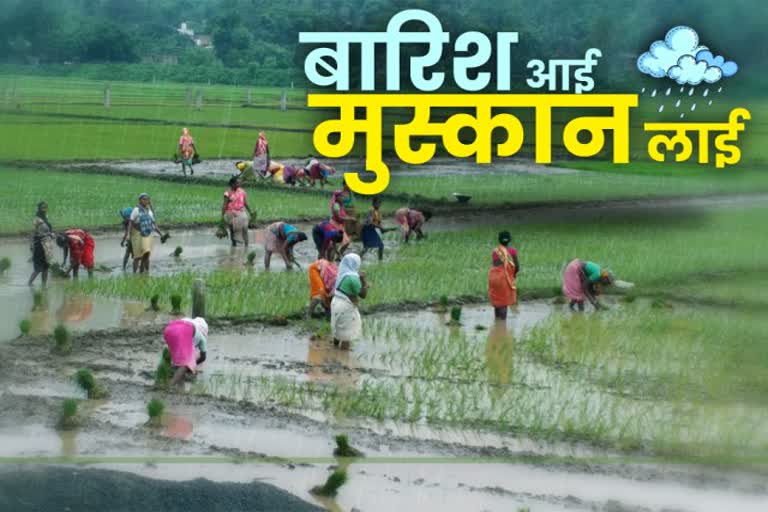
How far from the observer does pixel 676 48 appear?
25.8 metres

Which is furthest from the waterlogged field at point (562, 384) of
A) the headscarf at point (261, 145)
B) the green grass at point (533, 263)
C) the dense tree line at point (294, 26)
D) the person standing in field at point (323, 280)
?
the headscarf at point (261, 145)

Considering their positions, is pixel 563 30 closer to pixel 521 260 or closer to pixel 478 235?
pixel 478 235

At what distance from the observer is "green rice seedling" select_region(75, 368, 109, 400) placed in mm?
11148

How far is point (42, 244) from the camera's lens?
1578 centimetres

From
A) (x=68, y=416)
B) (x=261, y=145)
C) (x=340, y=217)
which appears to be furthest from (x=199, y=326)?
(x=261, y=145)

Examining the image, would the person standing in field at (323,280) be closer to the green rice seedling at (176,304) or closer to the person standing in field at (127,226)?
the green rice seedling at (176,304)

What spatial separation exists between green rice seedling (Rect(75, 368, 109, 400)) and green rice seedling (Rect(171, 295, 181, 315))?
337 centimetres

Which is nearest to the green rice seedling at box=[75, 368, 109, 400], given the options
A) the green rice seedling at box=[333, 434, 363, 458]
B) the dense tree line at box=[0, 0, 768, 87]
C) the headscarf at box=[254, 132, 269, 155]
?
the green rice seedling at box=[333, 434, 363, 458]

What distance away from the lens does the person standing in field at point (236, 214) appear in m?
19.8

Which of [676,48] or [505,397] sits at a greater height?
A: [676,48]

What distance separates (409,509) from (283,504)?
870mm

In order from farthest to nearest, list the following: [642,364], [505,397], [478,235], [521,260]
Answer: [478,235] → [521,260] → [642,364] → [505,397]

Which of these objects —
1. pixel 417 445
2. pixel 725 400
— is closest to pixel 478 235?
pixel 725 400

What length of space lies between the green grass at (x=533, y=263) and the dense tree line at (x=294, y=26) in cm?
326
